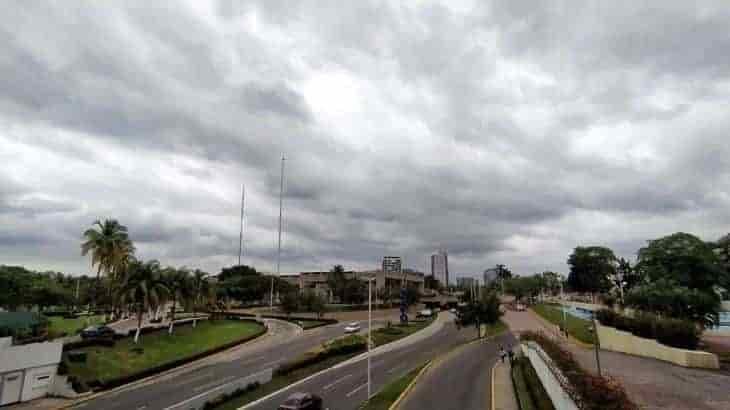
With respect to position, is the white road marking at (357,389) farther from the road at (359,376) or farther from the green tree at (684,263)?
the green tree at (684,263)

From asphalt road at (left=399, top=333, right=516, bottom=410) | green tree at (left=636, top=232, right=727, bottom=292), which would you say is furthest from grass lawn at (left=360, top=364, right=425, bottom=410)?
green tree at (left=636, top=232, right=727, bottom=292)

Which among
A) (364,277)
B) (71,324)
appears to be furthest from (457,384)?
(364,277)

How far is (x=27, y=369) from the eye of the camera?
36.5 metres

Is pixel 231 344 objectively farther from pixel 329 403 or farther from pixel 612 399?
pixel 612 399

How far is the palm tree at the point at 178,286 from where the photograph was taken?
57.8 m

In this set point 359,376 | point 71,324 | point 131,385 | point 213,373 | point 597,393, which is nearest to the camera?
point 597,393

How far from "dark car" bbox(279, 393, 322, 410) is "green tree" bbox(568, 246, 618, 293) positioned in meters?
135

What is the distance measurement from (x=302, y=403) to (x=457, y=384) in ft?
43.3

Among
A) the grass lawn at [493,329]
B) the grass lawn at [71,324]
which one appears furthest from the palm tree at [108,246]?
the grass lawn at [493,329]

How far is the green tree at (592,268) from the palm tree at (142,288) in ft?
433

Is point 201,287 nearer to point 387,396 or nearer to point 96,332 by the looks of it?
point 96,332

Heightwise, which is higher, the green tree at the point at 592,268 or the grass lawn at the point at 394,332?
the green tree at the point at 592,268

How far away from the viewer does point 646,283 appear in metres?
55.3

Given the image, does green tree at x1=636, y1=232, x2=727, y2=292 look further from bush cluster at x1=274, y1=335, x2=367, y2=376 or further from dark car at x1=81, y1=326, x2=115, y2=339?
Result: dark car at x1=81, y1=326, x2=115, y2=339
